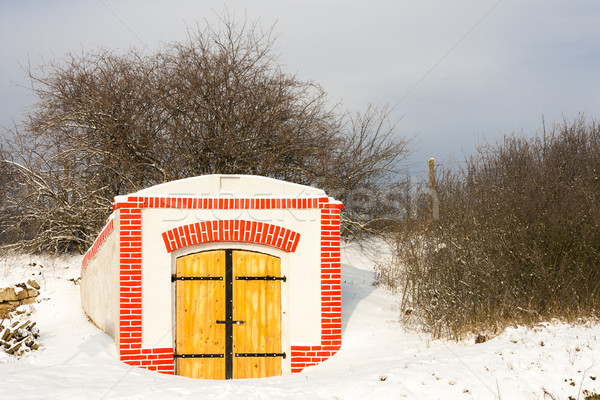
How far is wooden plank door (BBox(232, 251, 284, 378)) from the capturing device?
31.8 feet

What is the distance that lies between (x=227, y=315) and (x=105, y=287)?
271 cm

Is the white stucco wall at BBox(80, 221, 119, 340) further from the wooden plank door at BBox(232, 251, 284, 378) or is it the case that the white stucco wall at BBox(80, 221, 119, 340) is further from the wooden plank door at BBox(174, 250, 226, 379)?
the wooden plank door at BBox(232, 251, 284, 378)

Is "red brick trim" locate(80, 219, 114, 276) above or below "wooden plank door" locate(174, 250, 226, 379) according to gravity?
above

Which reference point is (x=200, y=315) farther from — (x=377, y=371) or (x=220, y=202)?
(x=377, y=371)

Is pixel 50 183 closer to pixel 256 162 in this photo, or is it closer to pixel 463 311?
pixel 256 162

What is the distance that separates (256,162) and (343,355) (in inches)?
371

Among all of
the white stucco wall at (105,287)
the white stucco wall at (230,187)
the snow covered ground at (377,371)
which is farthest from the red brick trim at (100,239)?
the snow covered ground at (377,371)

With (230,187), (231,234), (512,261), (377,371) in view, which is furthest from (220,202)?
(512,261)

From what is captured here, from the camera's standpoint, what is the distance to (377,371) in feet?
25.9

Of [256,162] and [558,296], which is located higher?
[256,162]

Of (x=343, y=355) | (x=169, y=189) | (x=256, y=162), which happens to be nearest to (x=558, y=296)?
(x=343, y=355)

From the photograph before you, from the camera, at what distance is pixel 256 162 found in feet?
59.5

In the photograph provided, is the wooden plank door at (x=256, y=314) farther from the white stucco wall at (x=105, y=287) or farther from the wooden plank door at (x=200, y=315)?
the white stucco wall at (x=105, y=287)

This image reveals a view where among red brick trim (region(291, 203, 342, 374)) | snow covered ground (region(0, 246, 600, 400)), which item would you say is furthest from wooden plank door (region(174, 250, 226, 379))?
red brick trim (region(291, 203, 342, 374))
